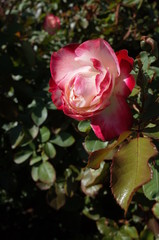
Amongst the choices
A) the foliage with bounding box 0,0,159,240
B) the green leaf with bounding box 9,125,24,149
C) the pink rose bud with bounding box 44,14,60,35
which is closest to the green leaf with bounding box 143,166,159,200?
the foliage with bounding box 0,0,159,240

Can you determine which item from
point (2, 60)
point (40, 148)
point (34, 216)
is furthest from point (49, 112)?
point (34, 216)

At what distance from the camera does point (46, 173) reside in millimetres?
1347

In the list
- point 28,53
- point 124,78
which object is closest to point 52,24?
point 28,53

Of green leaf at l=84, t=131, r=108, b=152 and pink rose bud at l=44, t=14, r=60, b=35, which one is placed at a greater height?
green leaf at l=84, t=131, r=108, b=152

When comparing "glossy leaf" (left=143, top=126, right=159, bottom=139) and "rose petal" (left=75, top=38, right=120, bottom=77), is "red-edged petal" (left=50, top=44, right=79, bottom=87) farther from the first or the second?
"glossy leaf" (left=143, top=126, right=159, bottom=139)

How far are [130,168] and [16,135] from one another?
76 cm

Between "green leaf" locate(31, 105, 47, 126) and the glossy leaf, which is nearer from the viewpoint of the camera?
the glossy leaf

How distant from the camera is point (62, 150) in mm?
1521

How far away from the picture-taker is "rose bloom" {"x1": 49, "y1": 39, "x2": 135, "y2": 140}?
699 millimetres

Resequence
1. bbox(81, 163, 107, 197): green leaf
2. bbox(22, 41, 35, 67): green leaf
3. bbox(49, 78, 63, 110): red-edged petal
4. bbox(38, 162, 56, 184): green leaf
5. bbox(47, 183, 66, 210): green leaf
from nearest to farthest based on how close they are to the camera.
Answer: bbox(49, 78, 63, 110): red-edged petal < bbox(81, 163, 107, 197): green leaf < bbox(38, 162, 56, 184): green leaf < bbox(47, 183, 66, 210): green leaf < bbox(22, 41, 35, 67): green leaf

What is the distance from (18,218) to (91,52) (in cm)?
206

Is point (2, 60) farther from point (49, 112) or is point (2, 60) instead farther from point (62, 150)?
point (62, 150)

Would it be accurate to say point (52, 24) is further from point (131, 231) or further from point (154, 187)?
point (154, 187)

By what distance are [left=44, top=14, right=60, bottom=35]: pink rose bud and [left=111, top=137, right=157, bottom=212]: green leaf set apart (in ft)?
4.31
